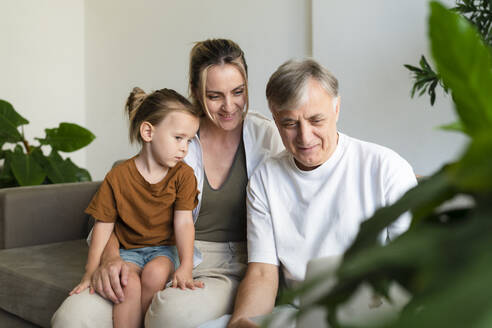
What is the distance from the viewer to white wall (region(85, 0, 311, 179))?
3664 millimetres

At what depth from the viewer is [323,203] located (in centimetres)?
158

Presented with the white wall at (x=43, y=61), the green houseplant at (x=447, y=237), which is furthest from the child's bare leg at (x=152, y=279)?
the white wall at (x=43, y=61)

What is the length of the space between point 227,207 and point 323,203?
1.41 ft

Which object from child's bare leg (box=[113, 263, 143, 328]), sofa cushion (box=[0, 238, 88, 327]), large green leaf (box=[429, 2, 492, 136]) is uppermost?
large green leaf (box=[429, 2, 492, 136])

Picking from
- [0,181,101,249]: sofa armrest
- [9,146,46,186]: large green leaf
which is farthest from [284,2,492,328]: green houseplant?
[9,146,46,186]: large green leaf

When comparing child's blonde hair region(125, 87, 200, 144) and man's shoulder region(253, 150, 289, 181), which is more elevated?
child's blonde hair region(125, 87, 200, 144)

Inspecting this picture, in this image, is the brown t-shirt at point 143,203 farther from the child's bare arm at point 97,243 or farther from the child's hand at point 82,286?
the child's hand at point 82,286

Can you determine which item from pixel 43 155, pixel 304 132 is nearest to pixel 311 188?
pixel 304 132

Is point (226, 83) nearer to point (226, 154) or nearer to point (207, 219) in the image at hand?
point (226, 154)

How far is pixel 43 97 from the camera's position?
498cm

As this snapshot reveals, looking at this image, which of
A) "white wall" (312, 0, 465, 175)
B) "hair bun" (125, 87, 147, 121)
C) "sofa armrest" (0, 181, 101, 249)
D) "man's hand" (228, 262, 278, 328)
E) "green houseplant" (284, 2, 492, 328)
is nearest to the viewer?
"green houseplant" (284, 2, 492, 328)

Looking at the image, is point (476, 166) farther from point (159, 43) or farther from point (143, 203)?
point (159, 43)

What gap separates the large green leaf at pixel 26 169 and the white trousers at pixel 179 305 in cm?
204

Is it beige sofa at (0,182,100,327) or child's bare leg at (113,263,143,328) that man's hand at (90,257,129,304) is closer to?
child's bare leg at (113,263,143,328)
